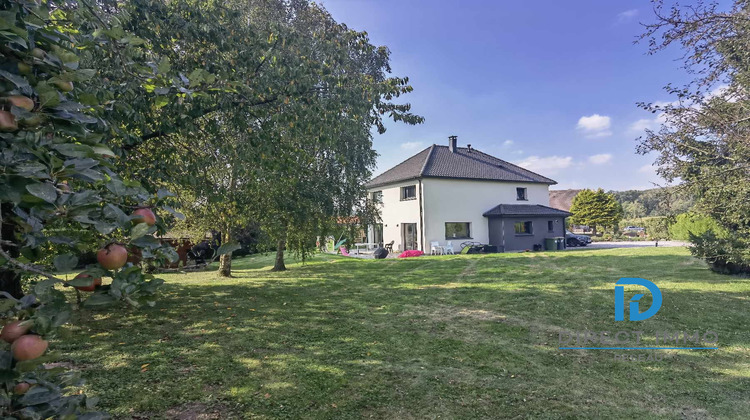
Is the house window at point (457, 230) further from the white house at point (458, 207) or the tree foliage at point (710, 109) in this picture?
the tree foliage at point (710, 109)

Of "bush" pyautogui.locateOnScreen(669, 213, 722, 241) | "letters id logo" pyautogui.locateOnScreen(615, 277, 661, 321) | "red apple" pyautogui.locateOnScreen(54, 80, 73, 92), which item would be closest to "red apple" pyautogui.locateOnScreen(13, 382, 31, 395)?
"red apple" pyautogui.locateOnScreen(54, 80, 73, 92)

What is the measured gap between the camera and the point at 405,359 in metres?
4.41

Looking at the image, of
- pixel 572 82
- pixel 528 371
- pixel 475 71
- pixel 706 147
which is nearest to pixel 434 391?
pixel 528 371

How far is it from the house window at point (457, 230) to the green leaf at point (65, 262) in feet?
76.8

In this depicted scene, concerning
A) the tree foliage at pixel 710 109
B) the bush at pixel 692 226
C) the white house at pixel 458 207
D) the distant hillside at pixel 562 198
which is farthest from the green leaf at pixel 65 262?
the distant hillside at pixel 562 198

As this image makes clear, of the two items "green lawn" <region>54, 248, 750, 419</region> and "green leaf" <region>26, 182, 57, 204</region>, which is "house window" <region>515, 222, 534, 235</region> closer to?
"green lawn" <region>54, 248, 750, 419</region>

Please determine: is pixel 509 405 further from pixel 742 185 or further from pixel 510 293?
pixel 742 185

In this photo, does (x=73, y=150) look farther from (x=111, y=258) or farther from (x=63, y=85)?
(x=111, y=258)

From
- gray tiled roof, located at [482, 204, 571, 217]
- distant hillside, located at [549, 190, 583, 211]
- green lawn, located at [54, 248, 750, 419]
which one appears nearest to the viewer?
green lawn, located at [54, 248, 750, 419]

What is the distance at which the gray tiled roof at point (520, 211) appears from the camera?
24312 millimetres

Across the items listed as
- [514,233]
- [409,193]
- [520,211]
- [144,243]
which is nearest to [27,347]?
[144,243]

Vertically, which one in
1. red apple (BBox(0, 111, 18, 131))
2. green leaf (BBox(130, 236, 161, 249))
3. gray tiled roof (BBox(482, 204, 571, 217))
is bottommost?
green leaf (BBox(130, 236, 161, 249))

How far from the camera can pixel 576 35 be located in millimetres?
13648

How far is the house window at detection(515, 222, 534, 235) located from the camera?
24953 millimetres
